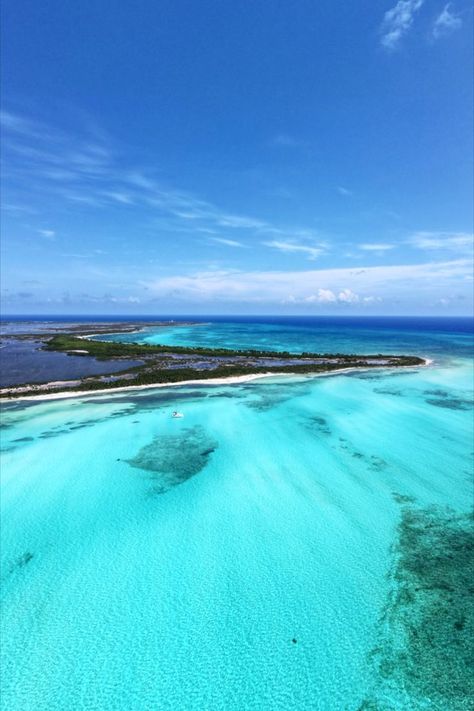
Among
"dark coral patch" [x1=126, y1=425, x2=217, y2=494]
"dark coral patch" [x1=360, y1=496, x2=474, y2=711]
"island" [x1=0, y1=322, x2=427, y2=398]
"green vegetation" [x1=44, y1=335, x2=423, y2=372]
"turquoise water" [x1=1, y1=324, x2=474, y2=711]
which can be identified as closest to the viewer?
"dark coral patch" [x1=360, y1=496, x2=474, y2=711]

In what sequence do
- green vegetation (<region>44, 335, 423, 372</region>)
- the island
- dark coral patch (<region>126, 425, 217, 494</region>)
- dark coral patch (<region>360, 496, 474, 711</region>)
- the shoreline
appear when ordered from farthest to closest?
green vegetation (<region>44, 335, 423, 372</region>)
the island
the shoreline
dark coral patch (<region>126, 425, 217, 494</region>)
dark coral patch (<region>360, 496, 474, 711</region>)

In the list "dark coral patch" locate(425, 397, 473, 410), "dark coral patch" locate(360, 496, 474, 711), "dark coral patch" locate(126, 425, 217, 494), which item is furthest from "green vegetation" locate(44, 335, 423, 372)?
"dark coral patch" locate(360, 496, 474, 711)

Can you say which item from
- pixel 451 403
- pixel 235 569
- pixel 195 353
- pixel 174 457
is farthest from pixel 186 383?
pixel 235 569

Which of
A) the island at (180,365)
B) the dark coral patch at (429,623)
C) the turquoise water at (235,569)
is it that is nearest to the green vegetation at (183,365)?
the island at (180,365)

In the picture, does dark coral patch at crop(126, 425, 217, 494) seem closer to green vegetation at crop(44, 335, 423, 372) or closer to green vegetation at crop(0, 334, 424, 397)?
green vegetation at crop(0, 334, 424, 397)

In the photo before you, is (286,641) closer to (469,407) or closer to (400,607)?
(400,607)

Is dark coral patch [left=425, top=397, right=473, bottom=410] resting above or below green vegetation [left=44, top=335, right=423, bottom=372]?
below

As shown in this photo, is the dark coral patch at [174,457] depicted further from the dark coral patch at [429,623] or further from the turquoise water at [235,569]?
the dark coral patch at [429,623]
